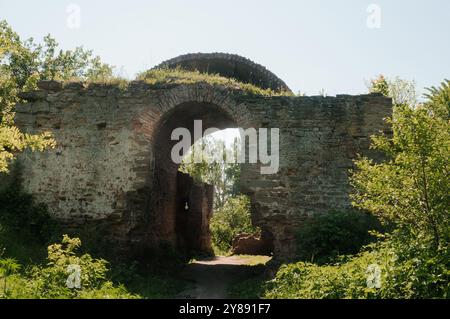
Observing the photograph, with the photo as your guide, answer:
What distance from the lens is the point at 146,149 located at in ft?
26.4

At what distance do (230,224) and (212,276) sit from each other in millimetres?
14026

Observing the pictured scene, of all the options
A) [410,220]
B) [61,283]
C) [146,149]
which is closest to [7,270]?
[61,283]

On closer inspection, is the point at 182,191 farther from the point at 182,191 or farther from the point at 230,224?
the point at 230,224

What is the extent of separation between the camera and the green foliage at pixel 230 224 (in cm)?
2019

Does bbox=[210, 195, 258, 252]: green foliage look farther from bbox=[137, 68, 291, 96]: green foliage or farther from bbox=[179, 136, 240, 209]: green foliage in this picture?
bbox=[137, 68, 291, 96]: green foliage

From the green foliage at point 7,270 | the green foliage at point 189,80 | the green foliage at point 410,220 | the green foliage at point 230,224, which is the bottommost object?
the green foliage at point 230,224

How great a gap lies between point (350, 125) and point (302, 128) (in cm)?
96

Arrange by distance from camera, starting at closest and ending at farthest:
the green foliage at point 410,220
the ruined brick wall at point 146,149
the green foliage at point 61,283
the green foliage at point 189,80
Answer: the green foliage at point 410,220 < the green foliage at point 61,283 < the ruined brick wall at point 146,149 < the green foliage at point 189,80

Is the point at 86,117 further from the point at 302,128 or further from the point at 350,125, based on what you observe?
the point at 350,125

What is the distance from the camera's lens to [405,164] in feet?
15.1

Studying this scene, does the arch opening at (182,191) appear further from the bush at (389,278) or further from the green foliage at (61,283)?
the bush at (389,278)

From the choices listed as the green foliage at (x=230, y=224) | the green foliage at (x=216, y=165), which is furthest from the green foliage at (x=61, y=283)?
the green foliage at (x=216, y=165)

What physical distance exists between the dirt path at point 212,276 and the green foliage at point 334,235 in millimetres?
1591

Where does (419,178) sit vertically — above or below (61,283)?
above
